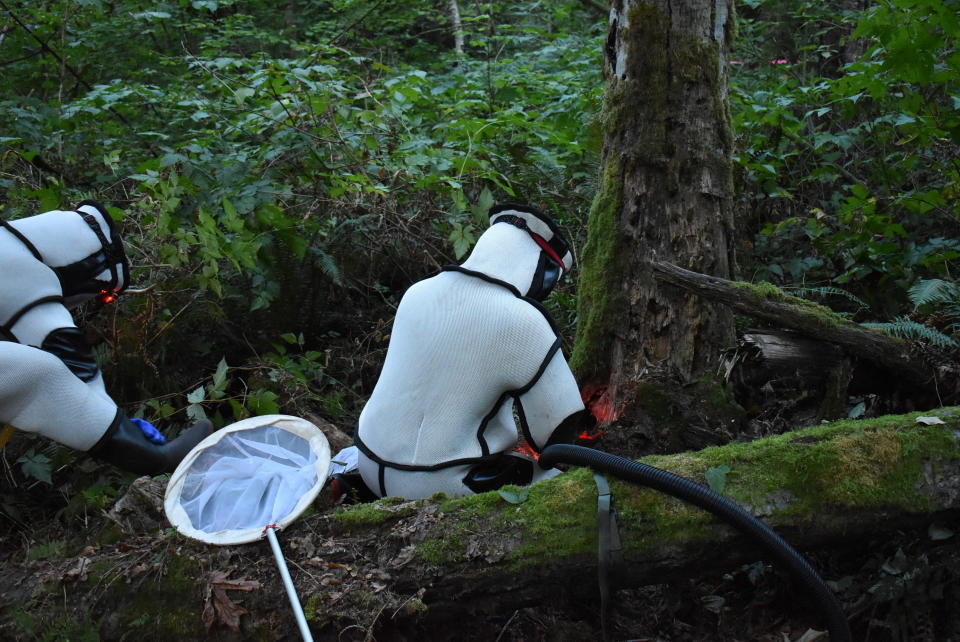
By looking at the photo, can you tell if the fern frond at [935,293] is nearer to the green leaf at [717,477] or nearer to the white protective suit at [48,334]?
the green leaf at [717,477]

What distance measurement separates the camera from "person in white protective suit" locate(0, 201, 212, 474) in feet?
12.5

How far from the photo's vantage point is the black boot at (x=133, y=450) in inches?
157

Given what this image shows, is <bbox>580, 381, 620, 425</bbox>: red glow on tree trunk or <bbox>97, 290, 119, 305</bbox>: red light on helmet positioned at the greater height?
<bbox>97, 290, 119, 305</bbox>: red light on helmet

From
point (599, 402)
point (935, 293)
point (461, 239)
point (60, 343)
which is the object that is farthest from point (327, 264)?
point (935, 293)

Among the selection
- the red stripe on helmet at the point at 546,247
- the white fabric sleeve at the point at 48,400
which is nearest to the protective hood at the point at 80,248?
the white fabric sleeve at the point at 48,400

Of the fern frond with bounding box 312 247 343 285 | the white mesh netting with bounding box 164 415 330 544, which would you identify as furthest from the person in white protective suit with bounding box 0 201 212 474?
the fern frond with bounding box 312 247 343 285

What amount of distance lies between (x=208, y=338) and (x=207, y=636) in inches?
142

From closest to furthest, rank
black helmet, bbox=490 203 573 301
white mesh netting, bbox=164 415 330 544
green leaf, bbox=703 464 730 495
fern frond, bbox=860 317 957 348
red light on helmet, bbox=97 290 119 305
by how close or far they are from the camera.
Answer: green leaf, bbox=703 464 730 495
white mesh netting, bbox=164 415 330 544
black helmet, bbox=490 203 573 301
fern frond, bbox=860 317 957 348
red light on helmet, bbox=97 290 119 305

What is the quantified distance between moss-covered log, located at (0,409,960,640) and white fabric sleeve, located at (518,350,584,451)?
0.34 meters

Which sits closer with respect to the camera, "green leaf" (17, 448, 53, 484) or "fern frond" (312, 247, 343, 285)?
"green leaf" (17, 448, 53, 484)

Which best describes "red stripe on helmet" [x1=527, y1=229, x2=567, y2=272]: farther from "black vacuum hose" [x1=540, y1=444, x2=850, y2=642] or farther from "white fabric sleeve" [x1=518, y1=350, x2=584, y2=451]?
"black vacuum hose" [x1=540, y1=444, x2=850, y2=642]

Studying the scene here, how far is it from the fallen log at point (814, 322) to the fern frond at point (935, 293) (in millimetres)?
548

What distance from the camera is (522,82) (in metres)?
7.51

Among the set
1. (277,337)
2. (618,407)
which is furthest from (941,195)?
(277,337)
